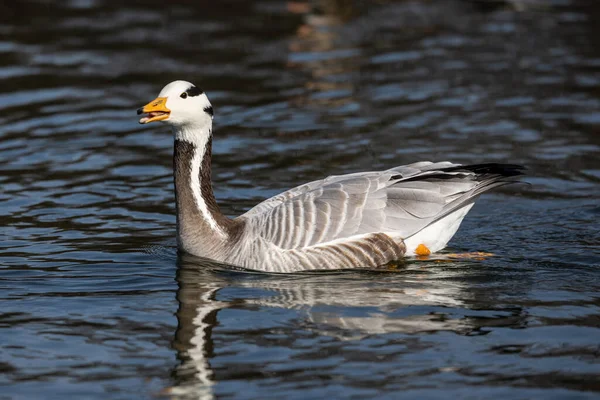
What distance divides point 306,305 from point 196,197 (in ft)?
6.69

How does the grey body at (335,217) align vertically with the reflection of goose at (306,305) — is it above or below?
above

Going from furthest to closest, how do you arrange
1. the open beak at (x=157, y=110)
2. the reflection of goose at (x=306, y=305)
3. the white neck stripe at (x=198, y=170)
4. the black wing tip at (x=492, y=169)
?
the white neck stripe at (x=198, y=170), the black wing tip at (x=492, y=169), the open beak at (x=157, y=110), the reflection of goose at (x=306, y=305)

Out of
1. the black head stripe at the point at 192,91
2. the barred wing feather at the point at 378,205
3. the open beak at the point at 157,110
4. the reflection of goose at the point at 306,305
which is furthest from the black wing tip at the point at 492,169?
the open beak at the point at 157,110

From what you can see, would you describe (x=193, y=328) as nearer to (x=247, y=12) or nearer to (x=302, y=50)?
(x=302, y=50)

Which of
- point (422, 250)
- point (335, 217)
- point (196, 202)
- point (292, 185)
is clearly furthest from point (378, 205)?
point (292, 185)

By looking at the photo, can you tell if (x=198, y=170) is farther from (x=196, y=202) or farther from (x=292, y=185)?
(x=292, y=185)

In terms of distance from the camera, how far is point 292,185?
538 inches

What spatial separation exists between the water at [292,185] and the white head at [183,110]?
1.45 m

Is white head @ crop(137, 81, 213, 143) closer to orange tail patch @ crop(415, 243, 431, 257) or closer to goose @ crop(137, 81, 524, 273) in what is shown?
goose @ crop(137, 81, 524, 273)

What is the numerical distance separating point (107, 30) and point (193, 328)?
14.2m

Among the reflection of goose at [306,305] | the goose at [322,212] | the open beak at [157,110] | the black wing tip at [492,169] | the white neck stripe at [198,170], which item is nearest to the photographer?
the reflection of goose at [306,305]

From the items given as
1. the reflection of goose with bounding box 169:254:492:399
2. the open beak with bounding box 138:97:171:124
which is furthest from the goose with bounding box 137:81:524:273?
the reflection of goose with bounding box 169:254:492:399

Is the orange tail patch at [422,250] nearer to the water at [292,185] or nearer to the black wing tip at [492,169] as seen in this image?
the water at [292,185]

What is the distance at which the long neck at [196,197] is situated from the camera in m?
10.7
